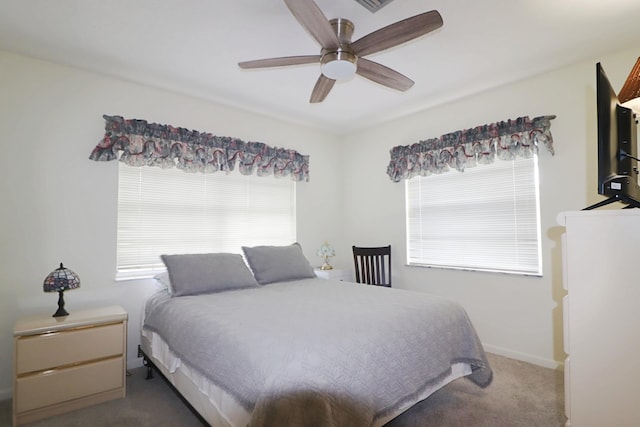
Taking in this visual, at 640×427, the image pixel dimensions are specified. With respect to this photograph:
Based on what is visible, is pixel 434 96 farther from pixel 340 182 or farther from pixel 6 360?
pixel 6 360

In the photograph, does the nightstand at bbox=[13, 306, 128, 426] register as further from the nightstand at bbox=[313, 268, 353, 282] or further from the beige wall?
the nightstand at bbox=[313, 268, 353, 282]

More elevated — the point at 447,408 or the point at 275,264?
the point at 275,264

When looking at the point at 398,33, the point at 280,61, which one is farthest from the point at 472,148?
the point at 280,61

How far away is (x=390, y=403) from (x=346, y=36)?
2.15m

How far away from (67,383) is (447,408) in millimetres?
2533

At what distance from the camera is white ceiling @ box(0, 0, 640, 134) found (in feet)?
6.65

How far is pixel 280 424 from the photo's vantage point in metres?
1.23

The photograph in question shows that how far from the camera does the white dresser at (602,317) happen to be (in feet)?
4.23

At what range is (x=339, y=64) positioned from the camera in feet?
6.58

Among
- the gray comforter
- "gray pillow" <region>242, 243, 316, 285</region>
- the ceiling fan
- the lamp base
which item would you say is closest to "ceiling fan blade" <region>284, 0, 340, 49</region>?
the ceiling fan

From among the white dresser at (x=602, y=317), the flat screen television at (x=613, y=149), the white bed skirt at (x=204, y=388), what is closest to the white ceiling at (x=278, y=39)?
the flat screen television at (x=613, y=149)

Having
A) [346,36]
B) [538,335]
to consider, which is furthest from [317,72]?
[538,335]

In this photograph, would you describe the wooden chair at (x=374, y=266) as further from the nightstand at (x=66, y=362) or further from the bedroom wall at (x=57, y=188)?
the nightstand at (x=66, y=362)

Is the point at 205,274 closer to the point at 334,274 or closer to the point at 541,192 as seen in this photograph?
the point at 334,274
